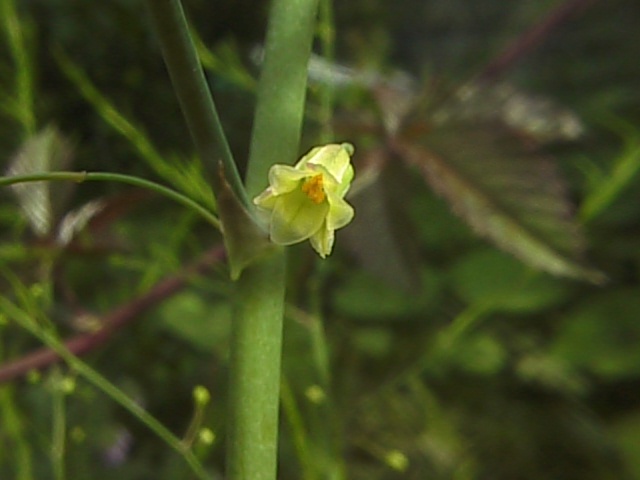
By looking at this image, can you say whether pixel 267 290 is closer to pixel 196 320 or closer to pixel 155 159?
pixel 155 159

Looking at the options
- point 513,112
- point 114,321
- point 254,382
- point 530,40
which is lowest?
point 254,382

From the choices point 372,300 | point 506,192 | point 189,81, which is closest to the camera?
point 189,81

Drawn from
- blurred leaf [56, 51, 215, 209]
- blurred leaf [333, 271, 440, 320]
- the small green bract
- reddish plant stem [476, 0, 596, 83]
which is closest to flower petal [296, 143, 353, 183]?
the small green bract

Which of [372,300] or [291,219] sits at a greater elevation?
[372,300]

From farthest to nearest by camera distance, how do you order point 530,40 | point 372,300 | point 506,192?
1. point 372,300
2. point 530,40
3. point 506,192

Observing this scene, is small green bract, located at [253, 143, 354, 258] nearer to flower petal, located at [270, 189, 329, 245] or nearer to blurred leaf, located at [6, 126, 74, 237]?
flower petal, located at [270, 189, 329, 245]

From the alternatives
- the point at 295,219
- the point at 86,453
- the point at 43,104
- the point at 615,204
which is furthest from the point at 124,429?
the point at 615,204

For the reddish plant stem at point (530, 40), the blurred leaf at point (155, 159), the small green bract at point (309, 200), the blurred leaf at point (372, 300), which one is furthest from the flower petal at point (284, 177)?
the blurred leaf at point (372, 300)

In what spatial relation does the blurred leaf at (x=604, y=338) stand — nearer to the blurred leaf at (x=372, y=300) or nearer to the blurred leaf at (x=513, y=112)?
the blurred leaf at (x=372, y=300)

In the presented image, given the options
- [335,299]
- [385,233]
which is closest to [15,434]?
[385,233]
